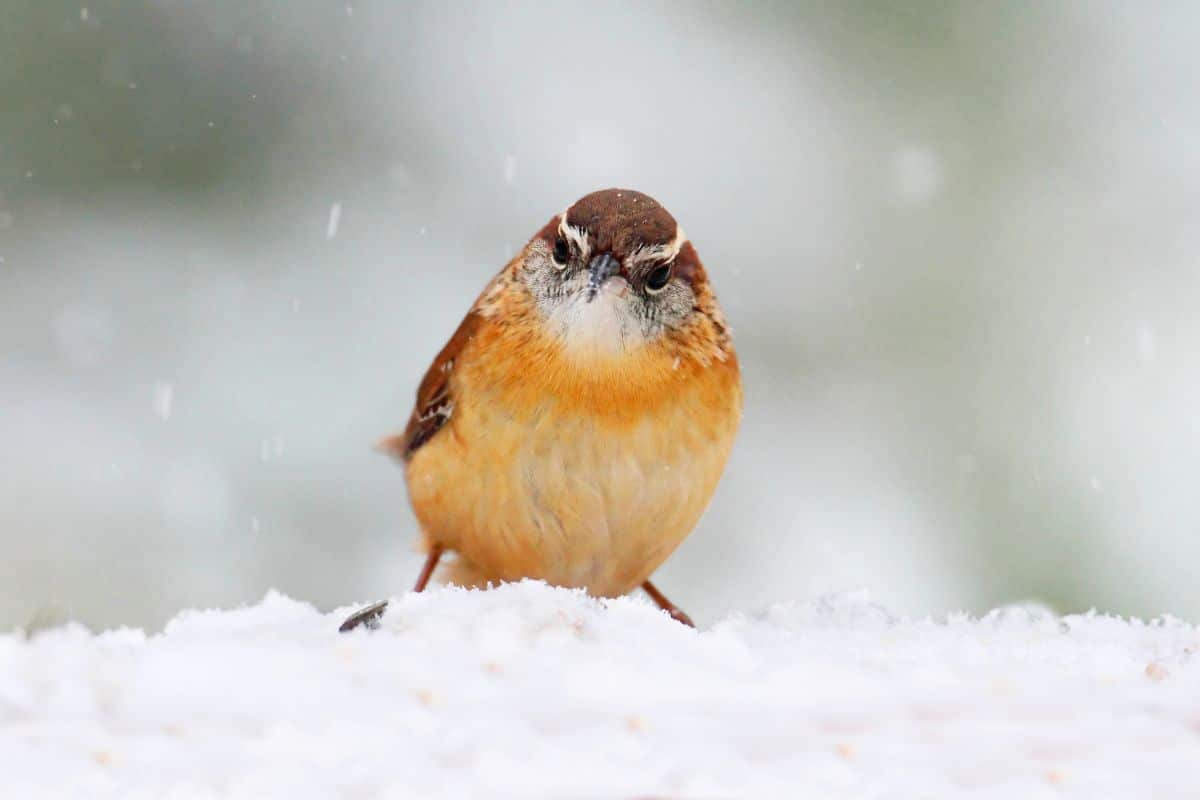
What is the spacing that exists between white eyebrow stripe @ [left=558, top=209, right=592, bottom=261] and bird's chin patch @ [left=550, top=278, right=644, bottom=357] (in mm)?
92

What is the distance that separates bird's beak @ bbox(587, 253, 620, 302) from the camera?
10.6ft

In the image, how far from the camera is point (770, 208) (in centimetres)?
593

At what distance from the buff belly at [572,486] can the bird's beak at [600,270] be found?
28 cm

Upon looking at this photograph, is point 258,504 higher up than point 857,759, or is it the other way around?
point 857,759

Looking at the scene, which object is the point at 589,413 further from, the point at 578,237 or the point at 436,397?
the point at 436,397

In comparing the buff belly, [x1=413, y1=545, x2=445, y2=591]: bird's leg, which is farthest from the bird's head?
[x1=413, y1=545, x2=445, y2=591]: bird's leg

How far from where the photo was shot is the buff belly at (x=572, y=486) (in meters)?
3.17

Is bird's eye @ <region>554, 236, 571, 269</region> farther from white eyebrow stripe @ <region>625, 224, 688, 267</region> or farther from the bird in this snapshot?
white eyebrow stripe @ <region>625, 224, 688, 267</region>

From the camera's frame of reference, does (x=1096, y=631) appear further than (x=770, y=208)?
No

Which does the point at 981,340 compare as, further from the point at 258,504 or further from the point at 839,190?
the point at 258,504

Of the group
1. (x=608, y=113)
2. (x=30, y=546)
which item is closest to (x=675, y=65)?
(x=608, y=113)

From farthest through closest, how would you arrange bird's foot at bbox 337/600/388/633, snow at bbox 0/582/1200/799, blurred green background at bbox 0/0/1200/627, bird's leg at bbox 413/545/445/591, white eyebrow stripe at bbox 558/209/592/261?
blurred green background at bbox 0/0/1200/627 → bird's leg at bbox 413/545/445/591 → white eyebrow stripe at bbox 558/209/592/261 → bird's foot at bbox 337/600/388/633 → snow at bbox 0/582/1200/799

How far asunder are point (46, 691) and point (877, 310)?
390 centimetres

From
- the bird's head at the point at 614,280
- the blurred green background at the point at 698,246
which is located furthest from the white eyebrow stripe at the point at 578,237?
the blurred green background at the point at 698,246
